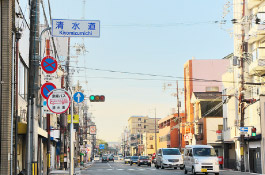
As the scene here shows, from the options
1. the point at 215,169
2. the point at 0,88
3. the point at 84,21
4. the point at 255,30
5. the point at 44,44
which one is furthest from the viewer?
the point at 255,30

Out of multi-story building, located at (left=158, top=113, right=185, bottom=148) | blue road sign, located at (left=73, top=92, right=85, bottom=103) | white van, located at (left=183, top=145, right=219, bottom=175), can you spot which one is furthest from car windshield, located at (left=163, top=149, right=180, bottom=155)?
multi-story building, located at (left=158, top=113, right=185, bottom=148)

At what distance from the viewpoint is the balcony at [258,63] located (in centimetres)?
4294

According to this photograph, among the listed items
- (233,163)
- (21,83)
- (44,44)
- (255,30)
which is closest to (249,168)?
(233,163)

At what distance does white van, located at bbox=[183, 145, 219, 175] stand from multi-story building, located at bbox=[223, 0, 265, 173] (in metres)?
8.54

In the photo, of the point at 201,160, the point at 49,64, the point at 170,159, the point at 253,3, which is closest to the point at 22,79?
the point at 49,64

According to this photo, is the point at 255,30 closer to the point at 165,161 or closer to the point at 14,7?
the point at 165,161

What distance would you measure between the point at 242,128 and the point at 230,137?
456 inches

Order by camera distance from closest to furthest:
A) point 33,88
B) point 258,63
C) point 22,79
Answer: point 33,88, point 22,79, point 258,63

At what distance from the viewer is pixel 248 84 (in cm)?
4728

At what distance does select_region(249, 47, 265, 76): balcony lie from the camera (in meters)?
42.9

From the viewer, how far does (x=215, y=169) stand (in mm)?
34094

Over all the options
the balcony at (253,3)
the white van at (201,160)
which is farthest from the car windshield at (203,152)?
the balcony at (253,3)

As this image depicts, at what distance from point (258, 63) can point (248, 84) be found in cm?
460

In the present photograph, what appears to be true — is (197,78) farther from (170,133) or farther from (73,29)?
(73,29)
